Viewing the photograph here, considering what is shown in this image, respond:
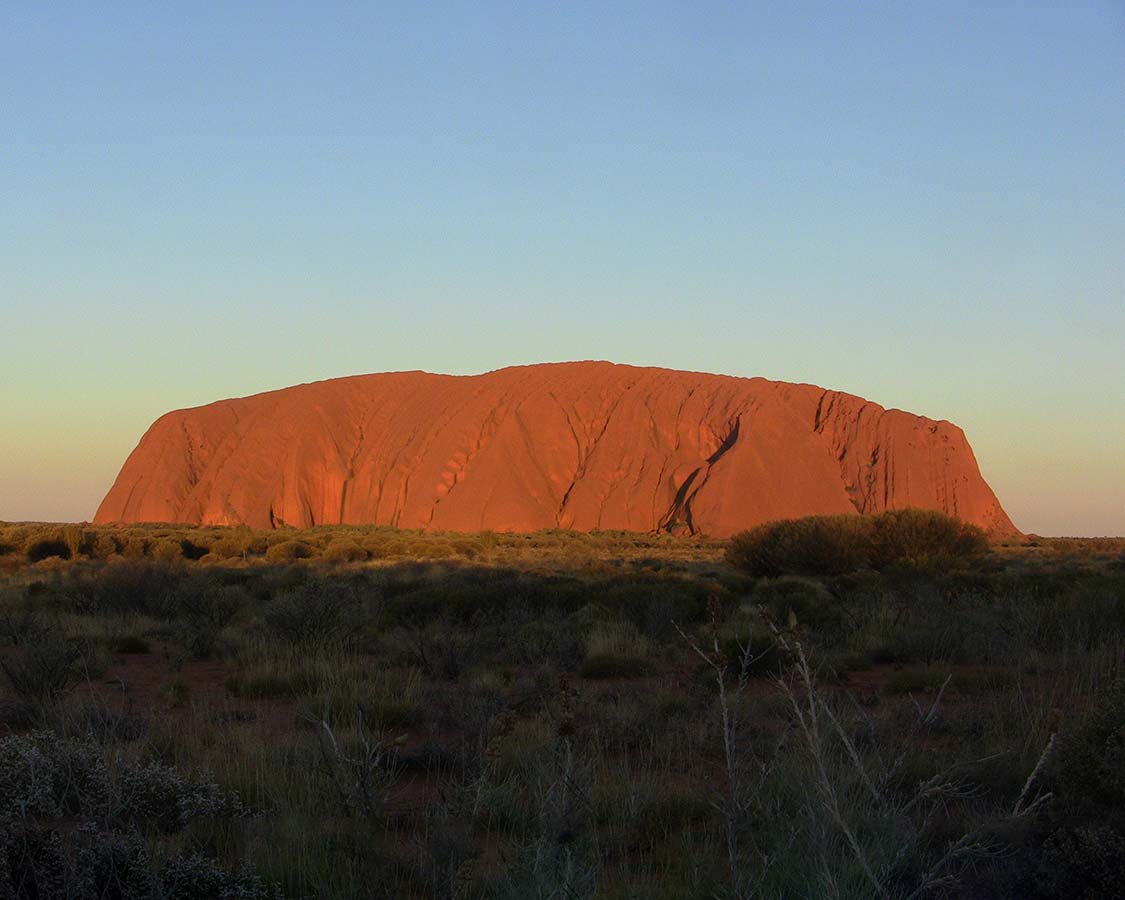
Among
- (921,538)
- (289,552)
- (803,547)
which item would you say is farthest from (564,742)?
(289,552)

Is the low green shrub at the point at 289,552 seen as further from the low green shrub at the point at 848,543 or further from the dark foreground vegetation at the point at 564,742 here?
the low green shrub at the point at 848,543

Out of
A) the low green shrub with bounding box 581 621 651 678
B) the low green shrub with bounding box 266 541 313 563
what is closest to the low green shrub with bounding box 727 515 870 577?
the low green shrub with bounding box 581 621 651 678

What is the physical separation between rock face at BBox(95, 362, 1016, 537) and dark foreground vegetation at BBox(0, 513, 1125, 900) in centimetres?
3705

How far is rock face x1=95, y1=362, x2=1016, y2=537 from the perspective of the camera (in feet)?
174

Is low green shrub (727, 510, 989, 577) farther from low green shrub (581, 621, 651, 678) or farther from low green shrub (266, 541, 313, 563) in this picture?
low green shrub (266, 541, 313, 563)

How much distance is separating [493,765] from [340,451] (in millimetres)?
61080

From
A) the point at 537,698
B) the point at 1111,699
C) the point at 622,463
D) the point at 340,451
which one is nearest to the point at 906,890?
the point at 1111,699

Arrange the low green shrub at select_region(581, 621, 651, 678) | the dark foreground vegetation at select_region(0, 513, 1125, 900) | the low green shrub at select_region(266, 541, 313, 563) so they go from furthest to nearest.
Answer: the low green shrub at select_region(266, 541, 313, 563) → the low green shrub at select_region(581, 621, 651, 678) → the dark foreground vegetation at select_region(0, 513, 1125, 900)

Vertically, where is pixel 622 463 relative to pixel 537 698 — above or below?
above

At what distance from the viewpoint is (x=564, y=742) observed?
15.5 feet

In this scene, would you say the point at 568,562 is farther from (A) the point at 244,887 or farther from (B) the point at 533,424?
(B) the point at 533,424

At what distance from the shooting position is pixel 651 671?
9.73m

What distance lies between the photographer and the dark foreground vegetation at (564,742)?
351 centimetres

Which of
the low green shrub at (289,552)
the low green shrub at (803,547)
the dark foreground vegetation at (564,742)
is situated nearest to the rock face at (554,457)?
the low green shrub at (289,552)
